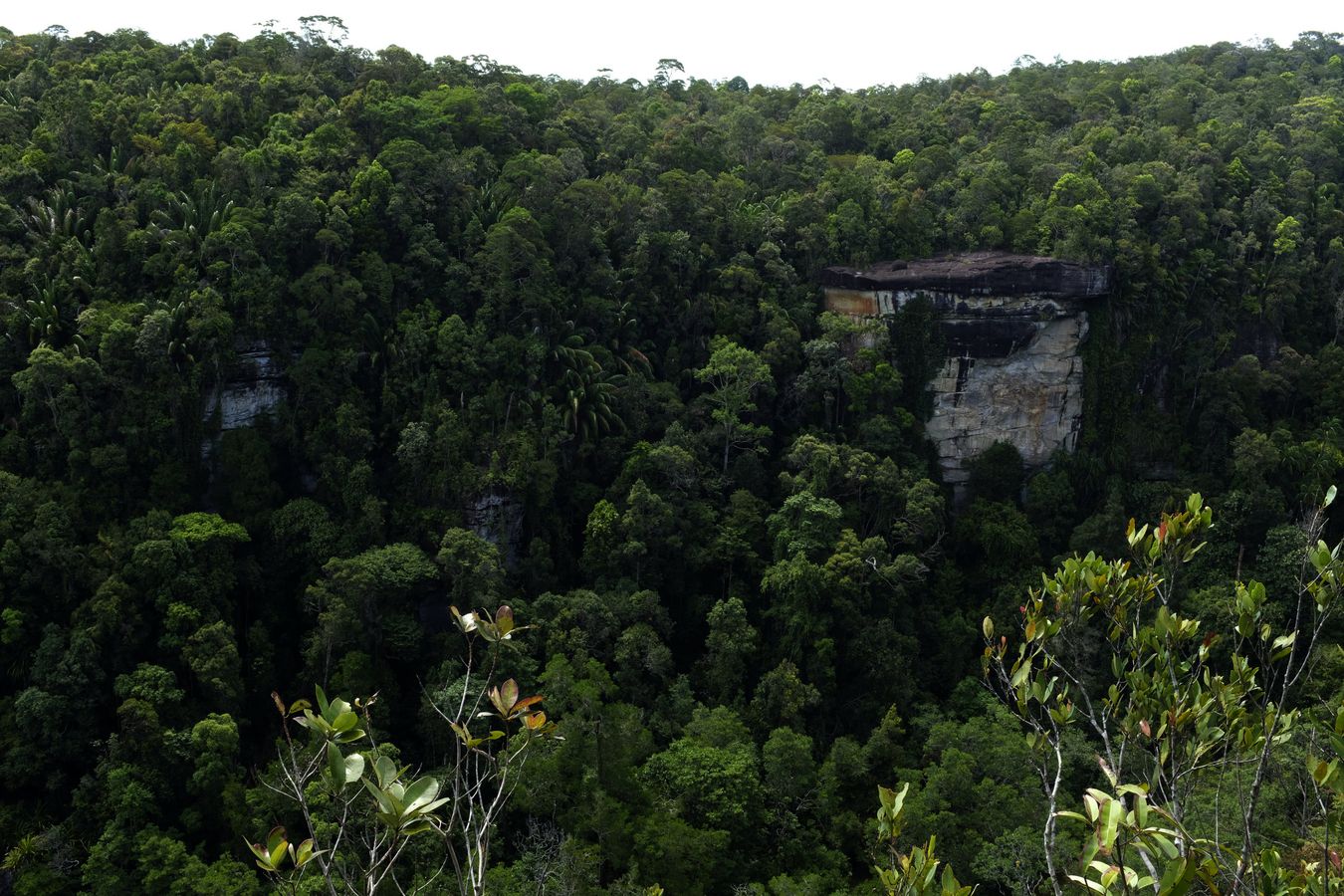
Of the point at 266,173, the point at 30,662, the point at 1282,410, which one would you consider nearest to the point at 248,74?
Answer: the point at 266,173

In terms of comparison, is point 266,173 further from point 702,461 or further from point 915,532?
point 915,532

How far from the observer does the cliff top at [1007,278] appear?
23312 mm

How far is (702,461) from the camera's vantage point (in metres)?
20.8

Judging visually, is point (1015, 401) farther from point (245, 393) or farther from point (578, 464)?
point (245, 393)

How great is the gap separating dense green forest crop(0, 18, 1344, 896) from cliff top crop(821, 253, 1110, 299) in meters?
0.63

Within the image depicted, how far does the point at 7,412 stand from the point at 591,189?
1217cm

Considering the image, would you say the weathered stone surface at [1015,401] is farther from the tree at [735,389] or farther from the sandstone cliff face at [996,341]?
the tree at [735,389]

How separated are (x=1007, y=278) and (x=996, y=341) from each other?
1508 mm

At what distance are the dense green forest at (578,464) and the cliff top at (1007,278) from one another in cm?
63

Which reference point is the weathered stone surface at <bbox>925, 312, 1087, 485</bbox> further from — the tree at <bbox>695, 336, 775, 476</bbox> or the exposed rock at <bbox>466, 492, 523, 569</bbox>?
the exposed rock at <bbox>466, 492, 523, 569</bbox>

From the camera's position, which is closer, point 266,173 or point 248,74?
point 266,173

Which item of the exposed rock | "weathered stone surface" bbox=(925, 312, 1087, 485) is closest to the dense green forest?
the exposed rock

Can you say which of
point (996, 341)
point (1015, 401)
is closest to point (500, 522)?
point (996, 341)

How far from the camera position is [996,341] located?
23812 mm
